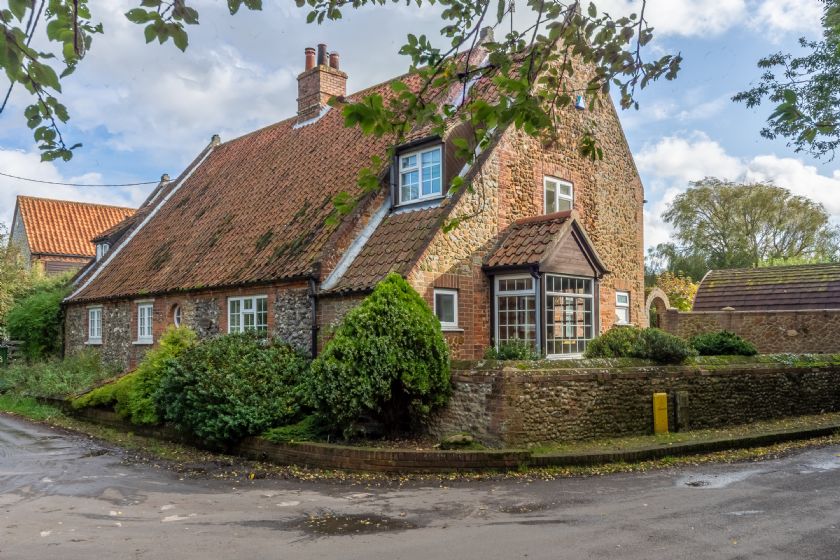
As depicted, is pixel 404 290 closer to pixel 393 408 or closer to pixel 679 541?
pixel 393 408

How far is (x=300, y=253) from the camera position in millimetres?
16844

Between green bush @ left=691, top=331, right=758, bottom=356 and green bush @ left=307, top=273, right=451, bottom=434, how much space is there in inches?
332

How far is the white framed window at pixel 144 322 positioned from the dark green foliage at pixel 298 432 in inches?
422

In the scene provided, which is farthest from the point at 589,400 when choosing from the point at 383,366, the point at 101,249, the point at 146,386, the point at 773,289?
the point at 101,249

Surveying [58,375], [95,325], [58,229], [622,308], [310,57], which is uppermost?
[310,57]

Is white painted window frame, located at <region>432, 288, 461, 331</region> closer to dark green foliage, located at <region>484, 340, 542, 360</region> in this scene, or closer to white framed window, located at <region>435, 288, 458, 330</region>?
white framed window, located at <region>435, 288, 458, 330</region>

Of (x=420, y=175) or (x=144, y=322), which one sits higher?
(x=420, y=175)

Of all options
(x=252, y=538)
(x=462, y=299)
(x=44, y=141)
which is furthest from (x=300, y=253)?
(x=44, y=141)

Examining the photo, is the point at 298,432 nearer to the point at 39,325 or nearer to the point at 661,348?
the point at 661,348

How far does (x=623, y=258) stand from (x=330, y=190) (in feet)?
27.8

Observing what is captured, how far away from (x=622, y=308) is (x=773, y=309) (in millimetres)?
8586

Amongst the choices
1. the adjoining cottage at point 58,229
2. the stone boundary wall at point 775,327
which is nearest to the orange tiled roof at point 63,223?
the adjoining cottage at point 58,229

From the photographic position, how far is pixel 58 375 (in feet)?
73.6

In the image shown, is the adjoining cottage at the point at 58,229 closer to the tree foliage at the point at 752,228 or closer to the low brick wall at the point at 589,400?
the low brick wall at the point at 589,400
